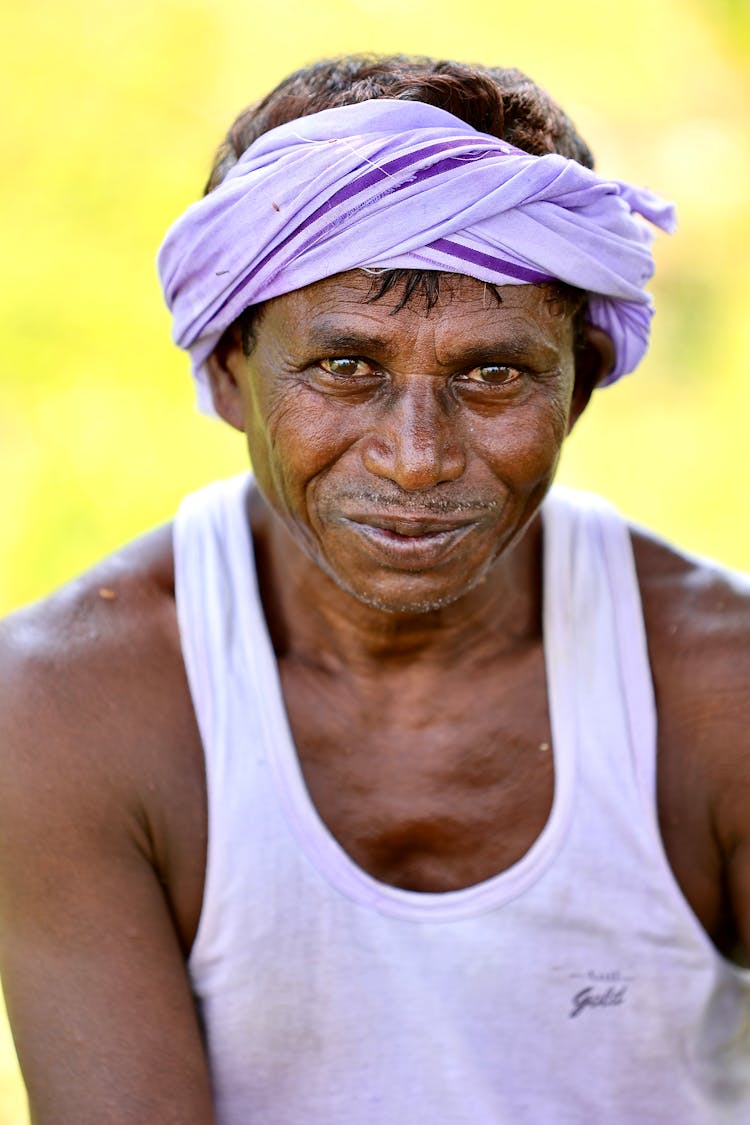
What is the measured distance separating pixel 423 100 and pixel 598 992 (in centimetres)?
131

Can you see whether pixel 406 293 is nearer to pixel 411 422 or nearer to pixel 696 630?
pixel 411 422

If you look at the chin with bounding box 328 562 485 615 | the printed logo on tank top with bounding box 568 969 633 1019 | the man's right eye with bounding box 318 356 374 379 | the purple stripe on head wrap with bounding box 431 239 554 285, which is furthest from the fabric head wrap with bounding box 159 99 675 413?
the printed logo on tank top with bounding box 568 969 633 1019

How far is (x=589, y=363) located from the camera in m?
2.51

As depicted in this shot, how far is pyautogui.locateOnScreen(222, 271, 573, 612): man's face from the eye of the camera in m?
2.16

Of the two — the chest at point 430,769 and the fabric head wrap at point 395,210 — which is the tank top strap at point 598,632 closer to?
the chest at point 430,769

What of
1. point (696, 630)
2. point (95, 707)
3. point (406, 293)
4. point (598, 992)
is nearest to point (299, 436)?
point (406, 293)

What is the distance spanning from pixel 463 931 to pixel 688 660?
1.71 feet

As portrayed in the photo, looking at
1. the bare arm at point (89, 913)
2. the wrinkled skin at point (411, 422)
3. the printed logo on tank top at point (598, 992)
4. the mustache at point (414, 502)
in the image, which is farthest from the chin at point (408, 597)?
the printed logo on tank top at point (598, 992)

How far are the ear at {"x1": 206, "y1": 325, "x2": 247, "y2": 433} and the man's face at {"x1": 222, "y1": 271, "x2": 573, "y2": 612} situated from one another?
3.0 inches

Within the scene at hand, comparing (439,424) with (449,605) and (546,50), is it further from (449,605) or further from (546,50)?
(546,50)

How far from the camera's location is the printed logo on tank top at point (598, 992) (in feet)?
8.10

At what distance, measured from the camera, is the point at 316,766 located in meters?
2.48

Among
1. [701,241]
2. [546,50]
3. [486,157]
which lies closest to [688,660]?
[486,157]

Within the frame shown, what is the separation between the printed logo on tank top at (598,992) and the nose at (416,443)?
808 millimetres
